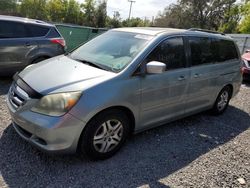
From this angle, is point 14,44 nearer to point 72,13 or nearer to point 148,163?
point 148,163

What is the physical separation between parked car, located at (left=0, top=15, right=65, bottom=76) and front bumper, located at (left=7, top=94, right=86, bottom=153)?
133 inches

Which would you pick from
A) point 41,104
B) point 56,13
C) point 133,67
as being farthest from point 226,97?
point 56,13

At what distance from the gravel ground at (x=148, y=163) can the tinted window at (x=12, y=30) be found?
212 cm

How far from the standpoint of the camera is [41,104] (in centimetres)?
297

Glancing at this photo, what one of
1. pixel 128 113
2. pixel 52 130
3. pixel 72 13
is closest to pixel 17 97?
pixel 52 130

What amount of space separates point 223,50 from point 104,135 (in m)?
3.27

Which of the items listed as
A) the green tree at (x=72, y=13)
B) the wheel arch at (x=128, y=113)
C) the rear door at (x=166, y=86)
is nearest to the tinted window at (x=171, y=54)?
the rear door at (x=166, y=86)

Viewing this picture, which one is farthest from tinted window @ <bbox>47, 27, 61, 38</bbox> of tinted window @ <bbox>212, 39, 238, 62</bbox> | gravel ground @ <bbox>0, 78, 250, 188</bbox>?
tinted window @ <bbox>212, 39, 238, 62</bbox>

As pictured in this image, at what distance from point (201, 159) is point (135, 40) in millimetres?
1941

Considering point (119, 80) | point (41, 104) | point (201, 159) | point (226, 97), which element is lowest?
point (201, 159)

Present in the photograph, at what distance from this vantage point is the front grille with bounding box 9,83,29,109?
124 inches

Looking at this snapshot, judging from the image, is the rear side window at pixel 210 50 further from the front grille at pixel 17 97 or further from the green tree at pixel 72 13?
the green tree at pixel 72 13

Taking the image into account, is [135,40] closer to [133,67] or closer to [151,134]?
[133,67]

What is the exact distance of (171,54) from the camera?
13.3 feet
